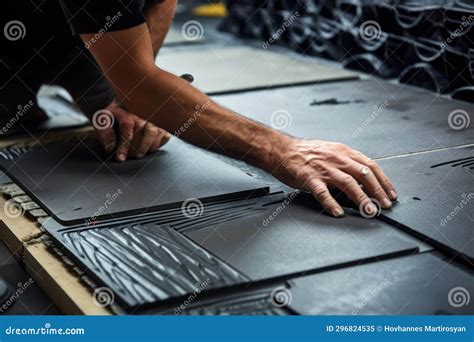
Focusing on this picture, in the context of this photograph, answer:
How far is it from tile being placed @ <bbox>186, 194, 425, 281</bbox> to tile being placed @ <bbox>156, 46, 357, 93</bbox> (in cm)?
165

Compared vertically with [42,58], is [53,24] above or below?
above

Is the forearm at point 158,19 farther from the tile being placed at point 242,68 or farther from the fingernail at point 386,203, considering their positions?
the fingernail at point 386,203

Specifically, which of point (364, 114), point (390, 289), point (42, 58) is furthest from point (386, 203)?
point (42, 58)

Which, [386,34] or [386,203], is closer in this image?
[386,203]

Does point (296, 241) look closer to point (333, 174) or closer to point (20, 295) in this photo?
point (333, 174)

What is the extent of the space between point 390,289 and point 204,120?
0.85 meters

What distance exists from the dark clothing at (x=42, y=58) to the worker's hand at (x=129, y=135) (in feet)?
0.99

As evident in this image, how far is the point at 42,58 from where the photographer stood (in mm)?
2996

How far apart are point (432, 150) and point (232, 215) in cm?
95

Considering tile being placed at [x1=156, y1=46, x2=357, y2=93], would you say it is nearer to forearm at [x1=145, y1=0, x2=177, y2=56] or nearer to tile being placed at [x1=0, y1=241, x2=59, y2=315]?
forearm at [x1=145, y1=0, x2=177, y2=56]

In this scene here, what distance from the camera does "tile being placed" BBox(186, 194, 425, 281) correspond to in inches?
72.5

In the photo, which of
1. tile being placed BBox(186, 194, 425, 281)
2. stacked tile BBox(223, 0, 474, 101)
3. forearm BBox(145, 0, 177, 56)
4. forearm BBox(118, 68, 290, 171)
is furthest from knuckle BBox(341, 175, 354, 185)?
stacked tile BBox(223, 0, 474, 101)

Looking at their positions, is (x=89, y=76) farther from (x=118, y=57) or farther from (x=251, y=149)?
(x=251, y=149)

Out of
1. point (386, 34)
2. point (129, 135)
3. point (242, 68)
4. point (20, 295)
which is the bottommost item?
point (20, 295)
